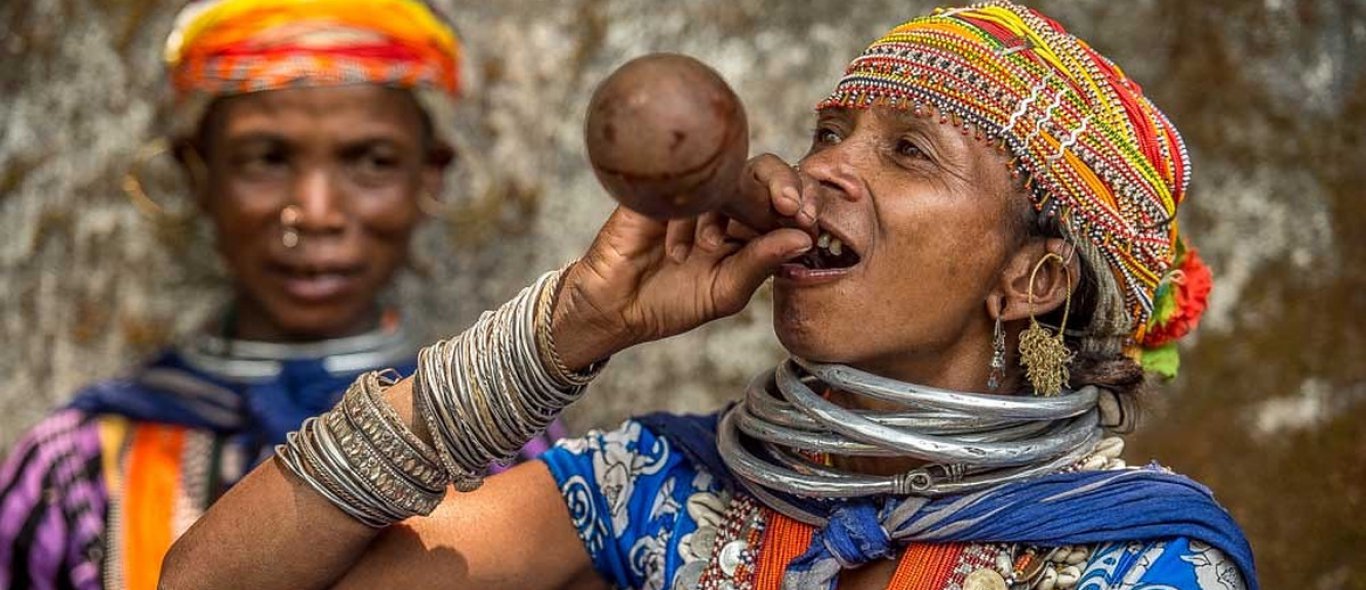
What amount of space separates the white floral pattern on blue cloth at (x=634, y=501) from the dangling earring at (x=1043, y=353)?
1.82 ft

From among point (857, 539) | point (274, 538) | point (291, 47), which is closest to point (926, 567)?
point (857, 539)

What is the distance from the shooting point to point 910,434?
2.51 meters

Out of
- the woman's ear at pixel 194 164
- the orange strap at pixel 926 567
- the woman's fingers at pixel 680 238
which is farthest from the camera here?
the woman's ear at pixel 194 164

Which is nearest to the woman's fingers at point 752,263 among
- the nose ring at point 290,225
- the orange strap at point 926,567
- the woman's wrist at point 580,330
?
the woman's wrist at point 580,330

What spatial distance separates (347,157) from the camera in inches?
175

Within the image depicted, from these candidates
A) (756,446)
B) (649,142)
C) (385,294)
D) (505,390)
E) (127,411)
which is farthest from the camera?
(385,294)

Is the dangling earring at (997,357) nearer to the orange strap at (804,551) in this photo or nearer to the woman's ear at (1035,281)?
the woman's ear at (1035,281)

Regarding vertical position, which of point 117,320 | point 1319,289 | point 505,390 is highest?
point 505,390

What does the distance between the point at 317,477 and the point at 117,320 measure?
9.95 ft

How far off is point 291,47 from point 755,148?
1344mm

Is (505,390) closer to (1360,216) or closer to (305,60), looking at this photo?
(305,60)

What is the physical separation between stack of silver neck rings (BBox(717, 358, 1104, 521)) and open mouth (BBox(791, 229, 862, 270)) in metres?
0.15

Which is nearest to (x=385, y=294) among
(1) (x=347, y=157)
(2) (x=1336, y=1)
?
(1) (x=347, y=157)

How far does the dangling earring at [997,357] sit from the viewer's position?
2.67m
